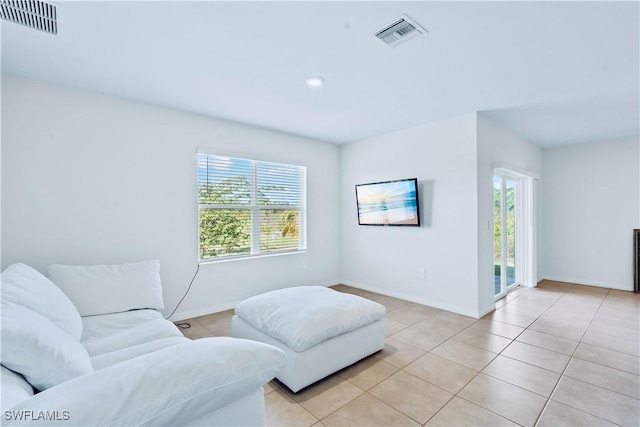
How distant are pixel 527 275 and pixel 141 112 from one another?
20.0 ft

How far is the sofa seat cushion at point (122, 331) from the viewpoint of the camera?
1909mm

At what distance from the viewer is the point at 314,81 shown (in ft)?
8.87

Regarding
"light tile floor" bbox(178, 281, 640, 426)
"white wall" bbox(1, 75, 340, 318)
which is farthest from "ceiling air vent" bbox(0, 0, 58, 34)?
"light tile floor" bbox(178, 281, 640, 426)

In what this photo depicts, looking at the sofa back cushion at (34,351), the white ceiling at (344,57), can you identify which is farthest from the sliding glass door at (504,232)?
the sofa back cushion at (34,351)

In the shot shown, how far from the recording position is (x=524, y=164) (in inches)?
189

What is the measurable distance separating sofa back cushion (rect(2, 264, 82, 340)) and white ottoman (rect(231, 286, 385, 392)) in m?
1.18

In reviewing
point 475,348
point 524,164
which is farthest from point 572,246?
point 475,348

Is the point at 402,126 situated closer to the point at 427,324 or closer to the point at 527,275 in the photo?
the point at 427,324

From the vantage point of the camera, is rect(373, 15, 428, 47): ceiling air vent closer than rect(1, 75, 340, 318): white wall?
Yes

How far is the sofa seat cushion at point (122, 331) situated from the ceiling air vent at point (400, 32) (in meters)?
2.47

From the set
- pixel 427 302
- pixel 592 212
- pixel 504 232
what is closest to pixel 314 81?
pixel 427 302

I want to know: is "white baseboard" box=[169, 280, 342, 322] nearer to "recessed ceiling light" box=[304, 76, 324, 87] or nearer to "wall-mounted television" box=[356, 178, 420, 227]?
"wall-mounted television" box=[356, 178, 420, 227]

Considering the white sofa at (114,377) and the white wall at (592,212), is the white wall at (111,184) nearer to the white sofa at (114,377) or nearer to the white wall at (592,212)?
the white sofa at (114,377)

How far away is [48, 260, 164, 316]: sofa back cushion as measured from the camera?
2.37 m
